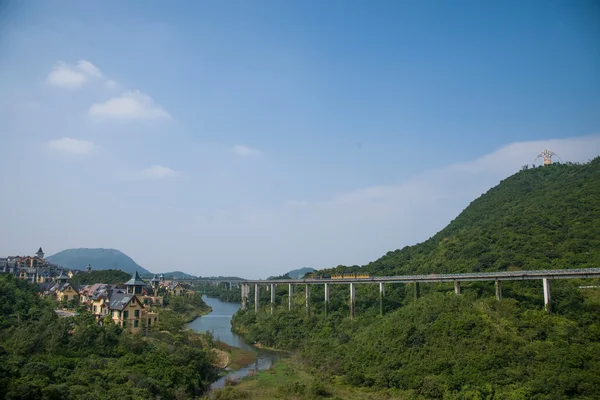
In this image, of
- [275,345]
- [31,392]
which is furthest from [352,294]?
[31,392]

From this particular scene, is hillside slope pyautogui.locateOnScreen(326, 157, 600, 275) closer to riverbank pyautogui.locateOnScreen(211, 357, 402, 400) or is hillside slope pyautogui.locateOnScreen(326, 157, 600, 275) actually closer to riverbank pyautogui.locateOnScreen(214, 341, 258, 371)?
riverbank pyautogui.locateOnScreen(211, 357, 402, 400)

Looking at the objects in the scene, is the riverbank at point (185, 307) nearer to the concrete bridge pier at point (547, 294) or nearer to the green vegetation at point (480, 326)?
the green vegetation at point (480, 326)

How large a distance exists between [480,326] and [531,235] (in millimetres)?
23882

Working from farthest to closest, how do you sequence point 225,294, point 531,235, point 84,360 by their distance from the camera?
point 225,294 < point 531,235 < point 84,360

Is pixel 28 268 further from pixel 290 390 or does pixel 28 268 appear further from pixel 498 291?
pixel 498 291

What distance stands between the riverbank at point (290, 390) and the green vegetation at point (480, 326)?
2.05 ft

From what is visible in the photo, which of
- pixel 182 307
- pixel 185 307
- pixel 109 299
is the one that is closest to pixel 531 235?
pixel 109 299

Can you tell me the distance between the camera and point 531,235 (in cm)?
5166

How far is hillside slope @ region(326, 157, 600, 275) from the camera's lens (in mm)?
45062

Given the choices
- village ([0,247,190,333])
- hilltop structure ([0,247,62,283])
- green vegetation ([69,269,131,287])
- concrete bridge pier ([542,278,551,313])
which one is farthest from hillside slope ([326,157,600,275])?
hilltop structure ([0,247,62,283])

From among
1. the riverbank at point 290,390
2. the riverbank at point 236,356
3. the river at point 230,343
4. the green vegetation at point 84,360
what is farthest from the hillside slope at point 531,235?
the green vegetation at point 84,360

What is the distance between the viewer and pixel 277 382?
35781 millimetres

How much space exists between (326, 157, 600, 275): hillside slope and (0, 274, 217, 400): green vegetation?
32618 mm

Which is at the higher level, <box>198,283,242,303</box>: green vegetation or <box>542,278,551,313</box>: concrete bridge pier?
<box>542,278,551,313</box>: concrete bridge pier
